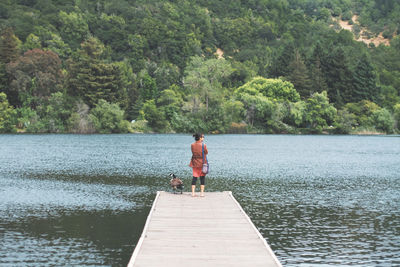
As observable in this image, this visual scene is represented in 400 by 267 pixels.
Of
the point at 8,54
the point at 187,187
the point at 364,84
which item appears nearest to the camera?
the point at 187,187

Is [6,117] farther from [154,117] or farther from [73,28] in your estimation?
[73,28]

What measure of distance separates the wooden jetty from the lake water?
1.03 metres

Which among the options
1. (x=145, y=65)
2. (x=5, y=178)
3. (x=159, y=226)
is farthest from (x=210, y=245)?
(x=145, y=65)

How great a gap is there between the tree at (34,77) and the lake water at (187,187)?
188 feet

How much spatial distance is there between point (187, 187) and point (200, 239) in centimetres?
1534

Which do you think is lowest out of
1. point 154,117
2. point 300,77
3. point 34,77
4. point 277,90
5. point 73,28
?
point 154,117

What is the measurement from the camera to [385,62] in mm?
155250

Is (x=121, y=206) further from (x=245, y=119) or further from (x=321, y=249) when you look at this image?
(x=245, y=119)

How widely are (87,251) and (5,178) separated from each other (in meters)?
19.7

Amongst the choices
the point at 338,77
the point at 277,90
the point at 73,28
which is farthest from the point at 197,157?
the point at 73,28

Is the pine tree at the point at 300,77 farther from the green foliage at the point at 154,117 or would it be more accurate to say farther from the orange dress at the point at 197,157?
the orange dress at the point at 197,157

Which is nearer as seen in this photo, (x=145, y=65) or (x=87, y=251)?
(x=87, y=251)

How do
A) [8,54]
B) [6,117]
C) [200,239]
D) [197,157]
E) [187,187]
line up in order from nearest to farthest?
[200,239] < [197,157] < [187,187] < [6,117] < [8,54]

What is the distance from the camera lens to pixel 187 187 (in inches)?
1197
